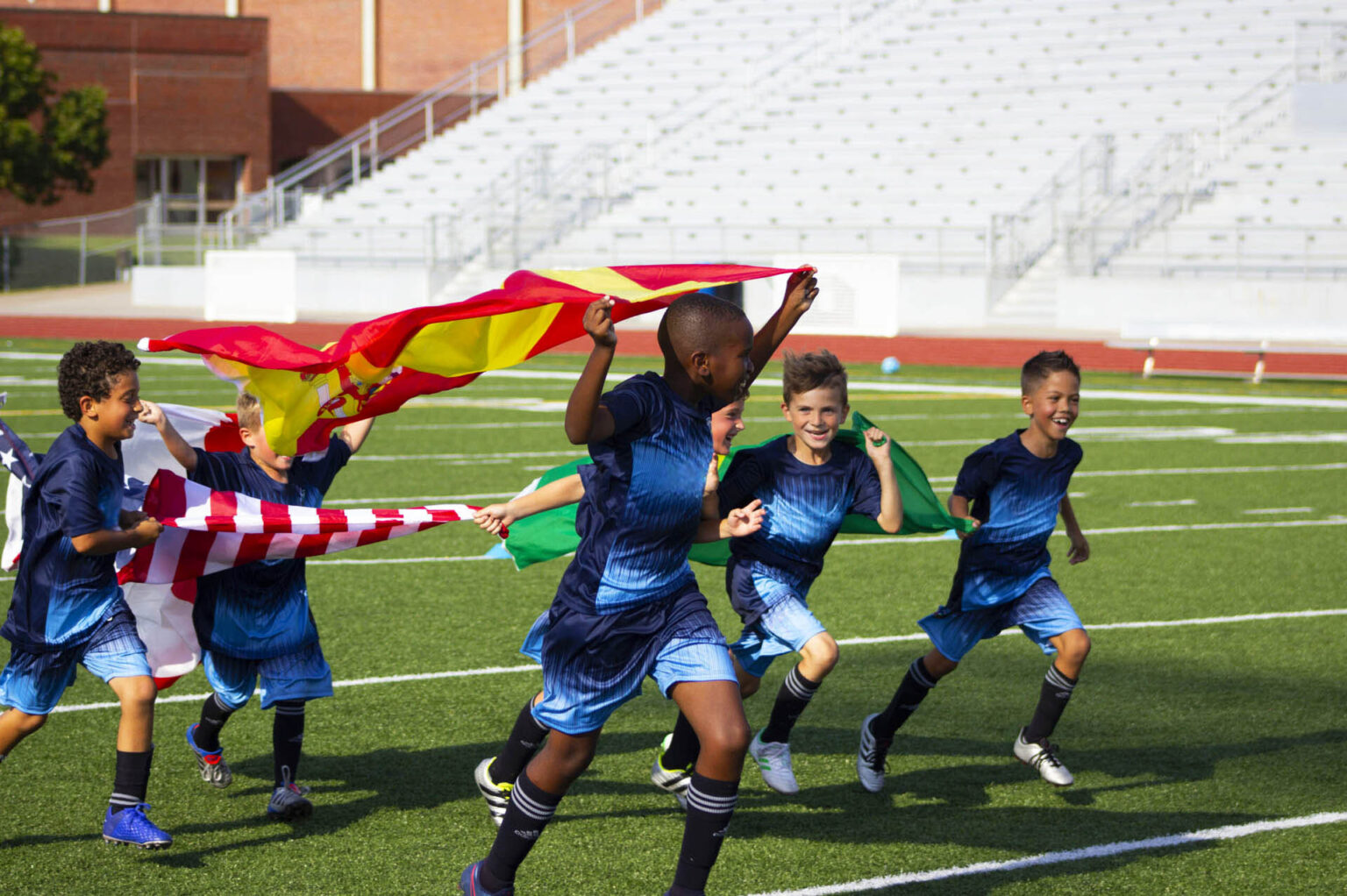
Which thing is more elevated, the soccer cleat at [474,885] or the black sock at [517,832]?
the black sock at [517,832]

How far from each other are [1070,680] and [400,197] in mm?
34861

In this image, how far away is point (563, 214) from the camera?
3578cm

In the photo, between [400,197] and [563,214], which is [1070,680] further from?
[400,197]

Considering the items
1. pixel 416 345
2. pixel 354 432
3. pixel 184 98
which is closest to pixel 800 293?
pixel 416 345

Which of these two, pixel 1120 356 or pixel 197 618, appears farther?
pixel 1120 356

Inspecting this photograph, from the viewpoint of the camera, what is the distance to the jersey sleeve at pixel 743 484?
201 inches

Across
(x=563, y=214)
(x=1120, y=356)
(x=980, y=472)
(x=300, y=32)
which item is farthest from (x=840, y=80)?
(x=980, y=472)

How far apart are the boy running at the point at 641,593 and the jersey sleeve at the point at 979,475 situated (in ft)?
5.25

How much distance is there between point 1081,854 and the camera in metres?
4.75

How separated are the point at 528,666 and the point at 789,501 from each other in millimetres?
2197

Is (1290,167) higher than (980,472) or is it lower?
higher

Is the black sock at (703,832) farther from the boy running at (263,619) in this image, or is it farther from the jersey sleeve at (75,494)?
the jersey sleeve at (75,494)

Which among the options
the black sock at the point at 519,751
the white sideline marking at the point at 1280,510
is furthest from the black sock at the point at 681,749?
the white sideline marking at the point at 1280,510

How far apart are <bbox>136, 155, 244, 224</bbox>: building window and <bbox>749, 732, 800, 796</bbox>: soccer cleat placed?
4810cm
